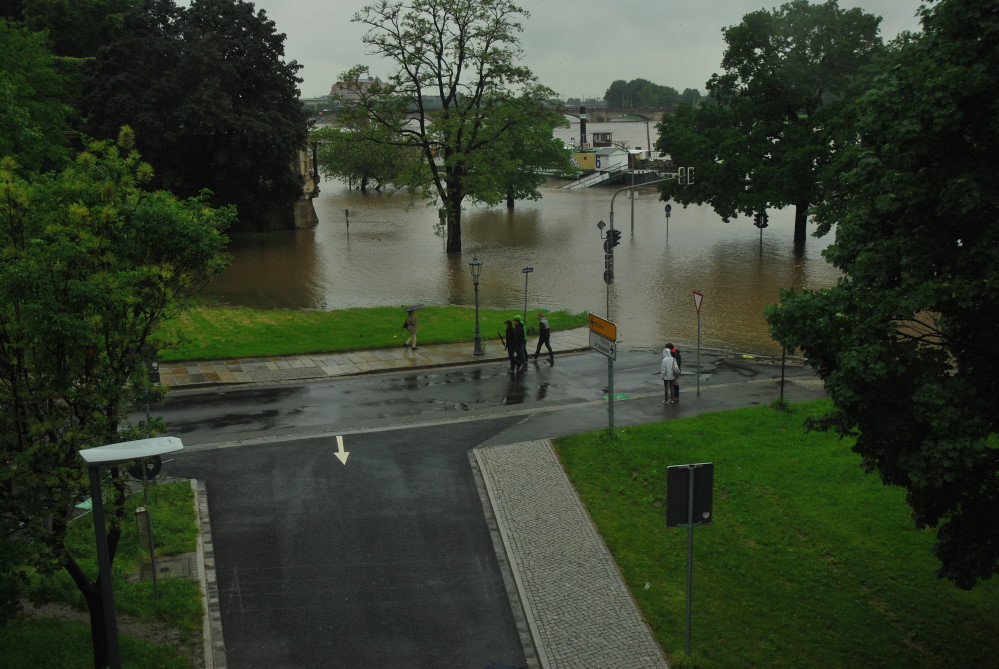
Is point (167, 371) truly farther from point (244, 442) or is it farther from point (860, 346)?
point (860, 346)

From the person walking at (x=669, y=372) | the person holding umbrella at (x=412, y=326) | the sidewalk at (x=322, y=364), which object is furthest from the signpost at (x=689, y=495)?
the person holding umbrella at (x=412, y=326)

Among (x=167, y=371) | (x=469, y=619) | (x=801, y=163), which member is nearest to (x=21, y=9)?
(x=167, y=371)

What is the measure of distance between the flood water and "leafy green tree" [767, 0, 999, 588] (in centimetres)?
1808

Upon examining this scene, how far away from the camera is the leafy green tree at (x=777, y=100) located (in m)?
45.8

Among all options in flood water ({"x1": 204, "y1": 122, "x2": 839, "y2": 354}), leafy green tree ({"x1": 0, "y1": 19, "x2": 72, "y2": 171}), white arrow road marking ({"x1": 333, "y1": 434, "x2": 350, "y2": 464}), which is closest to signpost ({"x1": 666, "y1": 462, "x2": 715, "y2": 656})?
white arrow road marking ({"x1": 333, "y1": 434, "x2": 350, "y2": 464})

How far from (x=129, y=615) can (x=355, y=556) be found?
123 inches

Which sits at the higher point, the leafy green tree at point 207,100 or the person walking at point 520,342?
the leafy green tree at point 207,100

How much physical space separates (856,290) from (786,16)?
138 ft

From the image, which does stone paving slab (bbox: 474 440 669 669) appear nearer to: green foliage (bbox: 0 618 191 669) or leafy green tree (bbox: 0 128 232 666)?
green foliage (bbox: 0 618 191 669)

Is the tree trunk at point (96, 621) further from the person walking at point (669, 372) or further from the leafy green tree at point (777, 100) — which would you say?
the leafy green tree at point (777, 100)

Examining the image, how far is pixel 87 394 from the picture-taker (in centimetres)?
988

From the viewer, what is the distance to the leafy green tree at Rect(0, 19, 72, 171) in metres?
30.0

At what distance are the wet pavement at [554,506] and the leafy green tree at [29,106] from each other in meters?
12.0

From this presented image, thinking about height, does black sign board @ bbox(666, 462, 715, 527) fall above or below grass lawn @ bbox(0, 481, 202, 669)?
above
